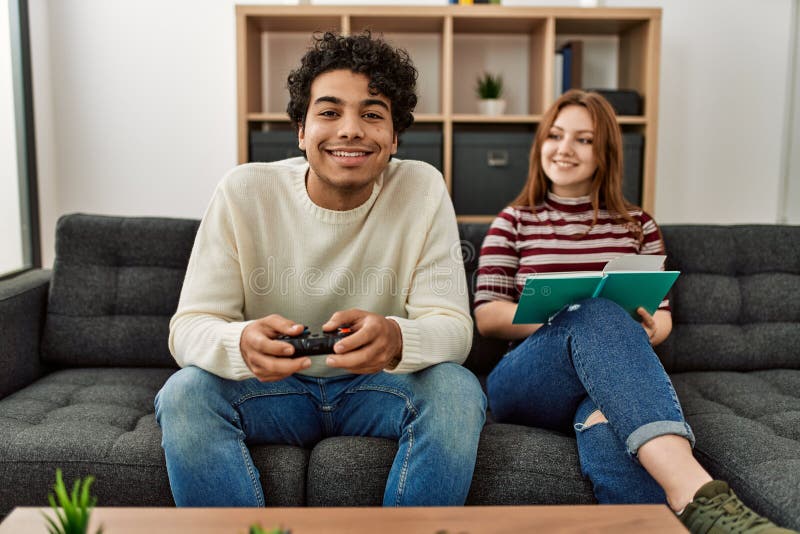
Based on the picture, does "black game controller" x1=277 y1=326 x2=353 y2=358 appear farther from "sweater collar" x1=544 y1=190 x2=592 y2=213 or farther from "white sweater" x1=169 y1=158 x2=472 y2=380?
"sweater collar" x1=544 y1=190 x2=592 y2=213

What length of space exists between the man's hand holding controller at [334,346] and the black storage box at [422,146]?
1668 millimetres

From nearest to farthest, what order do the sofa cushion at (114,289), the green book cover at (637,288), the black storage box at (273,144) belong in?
the green book cover at (637,288) → the sofa cushion at (114,289) → the black storage box at (273,144)

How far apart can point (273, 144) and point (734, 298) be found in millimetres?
1682

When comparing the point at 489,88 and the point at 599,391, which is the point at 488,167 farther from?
the point at 599,391

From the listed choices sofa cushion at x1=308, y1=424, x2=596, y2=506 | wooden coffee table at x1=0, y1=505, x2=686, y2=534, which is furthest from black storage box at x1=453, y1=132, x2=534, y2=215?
wooden coffee table at x1=0, y1=505, x2=686, y2=534

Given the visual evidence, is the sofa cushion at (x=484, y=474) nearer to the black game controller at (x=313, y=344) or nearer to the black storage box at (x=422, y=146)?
the black game controller at (x=313, y=344)

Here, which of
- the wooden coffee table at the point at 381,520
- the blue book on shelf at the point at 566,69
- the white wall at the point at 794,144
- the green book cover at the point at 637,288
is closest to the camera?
the wooden coffee table at the point at 381,520

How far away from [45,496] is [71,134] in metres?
2.06

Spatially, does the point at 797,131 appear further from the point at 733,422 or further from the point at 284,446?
the point at 284,446

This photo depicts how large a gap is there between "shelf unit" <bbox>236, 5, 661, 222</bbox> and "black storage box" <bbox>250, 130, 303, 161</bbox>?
0.17 ft

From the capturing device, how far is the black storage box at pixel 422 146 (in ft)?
9.31

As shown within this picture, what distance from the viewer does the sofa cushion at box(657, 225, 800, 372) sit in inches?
76.0

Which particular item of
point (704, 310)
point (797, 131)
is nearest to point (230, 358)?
point (704, 310)

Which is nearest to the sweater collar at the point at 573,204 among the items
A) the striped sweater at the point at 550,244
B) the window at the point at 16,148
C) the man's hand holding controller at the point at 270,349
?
the striped sweater at the point at 550,244
